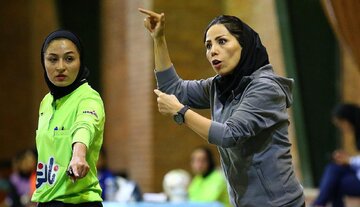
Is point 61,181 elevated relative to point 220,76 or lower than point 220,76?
lower

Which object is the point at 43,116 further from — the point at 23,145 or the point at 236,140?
the point at 23,145

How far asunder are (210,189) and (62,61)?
386 cm

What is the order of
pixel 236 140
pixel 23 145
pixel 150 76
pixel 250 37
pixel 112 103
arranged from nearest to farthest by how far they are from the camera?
1. pixel 236 140
2. pixel 250 37
3. pixel 150 76
4. pixel 112 103
5. pixel 23 145

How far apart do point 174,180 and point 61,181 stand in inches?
147

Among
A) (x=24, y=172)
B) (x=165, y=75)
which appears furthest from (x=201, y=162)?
(x=165, y=75)

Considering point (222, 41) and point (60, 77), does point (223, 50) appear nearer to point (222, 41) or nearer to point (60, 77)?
point (222, 41)

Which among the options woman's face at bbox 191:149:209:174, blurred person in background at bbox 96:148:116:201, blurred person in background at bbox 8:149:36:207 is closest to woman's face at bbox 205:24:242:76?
blurred person in background at bbox 96:148:116:201

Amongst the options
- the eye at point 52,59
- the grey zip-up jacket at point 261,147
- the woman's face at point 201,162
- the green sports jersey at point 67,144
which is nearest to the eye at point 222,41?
the grey zip-up jacket at point 261,147

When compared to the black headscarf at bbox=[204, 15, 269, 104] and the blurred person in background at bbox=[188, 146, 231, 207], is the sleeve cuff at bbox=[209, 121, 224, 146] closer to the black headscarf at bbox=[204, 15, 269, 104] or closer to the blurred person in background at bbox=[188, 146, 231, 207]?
the black headscarf at bbox=[204, 15, 269, 104]

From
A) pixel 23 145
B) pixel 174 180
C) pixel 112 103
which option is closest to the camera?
pixel 174 180

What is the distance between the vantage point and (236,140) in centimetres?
292

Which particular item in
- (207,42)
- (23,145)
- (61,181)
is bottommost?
(23,145)

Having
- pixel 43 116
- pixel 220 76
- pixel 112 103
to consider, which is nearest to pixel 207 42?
pixel 220 76

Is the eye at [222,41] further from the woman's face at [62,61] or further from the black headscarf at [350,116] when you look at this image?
the black headscarf at [350,116]
